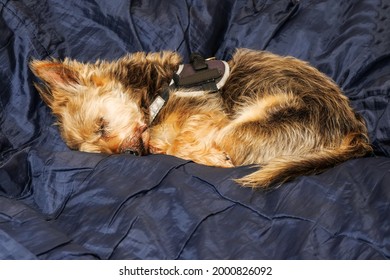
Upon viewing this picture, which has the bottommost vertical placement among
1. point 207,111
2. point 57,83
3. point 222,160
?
point 222,160

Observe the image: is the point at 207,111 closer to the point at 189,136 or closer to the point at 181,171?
the point at 189,136

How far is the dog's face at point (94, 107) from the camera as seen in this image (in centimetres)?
275

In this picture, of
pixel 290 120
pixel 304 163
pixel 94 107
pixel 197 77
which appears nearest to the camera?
pixel 304 163

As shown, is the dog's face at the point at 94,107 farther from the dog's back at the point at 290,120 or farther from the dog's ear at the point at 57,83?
the dog's back at the point at 290,120

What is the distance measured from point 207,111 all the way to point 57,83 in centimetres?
77

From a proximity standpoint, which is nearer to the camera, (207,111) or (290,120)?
(290,120)

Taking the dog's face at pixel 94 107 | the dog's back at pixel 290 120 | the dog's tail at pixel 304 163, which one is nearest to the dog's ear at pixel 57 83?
the dog's face at pixel 94 107

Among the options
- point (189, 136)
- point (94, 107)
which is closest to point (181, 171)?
point (189, 136)

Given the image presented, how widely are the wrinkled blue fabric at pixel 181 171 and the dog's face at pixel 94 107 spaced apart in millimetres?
92

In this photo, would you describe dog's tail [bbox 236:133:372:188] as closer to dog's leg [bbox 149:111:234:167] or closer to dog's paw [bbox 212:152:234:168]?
dog's paw [bbox 212:152:234:168]

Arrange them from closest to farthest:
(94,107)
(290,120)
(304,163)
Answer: (304,163) < (290,120) < (94,107)

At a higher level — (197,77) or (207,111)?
(197,77)

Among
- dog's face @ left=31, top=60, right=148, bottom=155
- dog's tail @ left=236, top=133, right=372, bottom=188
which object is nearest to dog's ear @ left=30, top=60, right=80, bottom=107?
dog's face @ left=31, top=60, right=148, bottom=155

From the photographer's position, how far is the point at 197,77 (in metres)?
2.72
